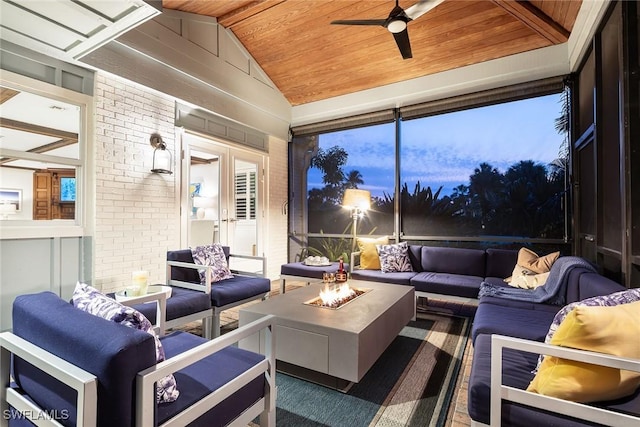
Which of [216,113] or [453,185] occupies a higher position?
[216,113]

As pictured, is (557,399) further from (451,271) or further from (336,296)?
(451,271)

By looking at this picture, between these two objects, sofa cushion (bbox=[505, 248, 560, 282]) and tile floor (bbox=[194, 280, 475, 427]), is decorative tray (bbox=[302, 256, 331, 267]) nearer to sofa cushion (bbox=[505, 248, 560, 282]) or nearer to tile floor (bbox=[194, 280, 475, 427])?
tile floor (bbox=[194, 280, 475, 427])

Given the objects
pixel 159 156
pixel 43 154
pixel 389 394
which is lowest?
pixel 389 394

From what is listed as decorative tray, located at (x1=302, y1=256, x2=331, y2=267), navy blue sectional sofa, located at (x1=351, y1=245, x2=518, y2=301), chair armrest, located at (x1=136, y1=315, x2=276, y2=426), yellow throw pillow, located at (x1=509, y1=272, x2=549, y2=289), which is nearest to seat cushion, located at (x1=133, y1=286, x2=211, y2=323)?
chair armrest, located at (x1=136, y1=315, x2=276, y2=426)

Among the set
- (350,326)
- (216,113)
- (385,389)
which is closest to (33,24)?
(216,113)

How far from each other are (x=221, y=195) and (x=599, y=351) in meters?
4.45

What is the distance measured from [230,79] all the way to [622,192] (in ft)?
15.6

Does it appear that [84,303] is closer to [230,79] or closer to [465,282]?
[465,282]

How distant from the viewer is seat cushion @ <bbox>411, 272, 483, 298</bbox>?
3.39 m

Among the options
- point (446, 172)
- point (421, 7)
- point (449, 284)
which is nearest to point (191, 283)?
point (449, 284)

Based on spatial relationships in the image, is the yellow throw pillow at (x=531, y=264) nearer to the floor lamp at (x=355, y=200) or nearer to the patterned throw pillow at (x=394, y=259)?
the patterned throw pillow at (x=394, y=259)

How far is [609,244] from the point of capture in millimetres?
2580

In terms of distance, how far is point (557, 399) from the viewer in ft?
3.81

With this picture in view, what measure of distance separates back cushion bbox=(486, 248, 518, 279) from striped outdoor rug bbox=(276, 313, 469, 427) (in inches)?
56.7
